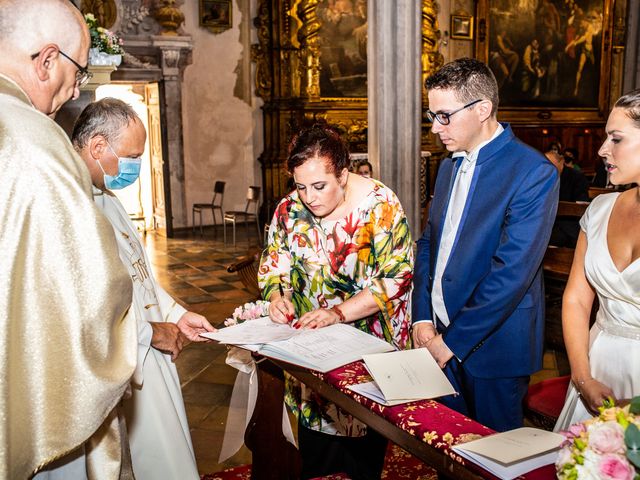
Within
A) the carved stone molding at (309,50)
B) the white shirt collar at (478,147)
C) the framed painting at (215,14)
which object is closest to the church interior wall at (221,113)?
the framed painting at (215,14)

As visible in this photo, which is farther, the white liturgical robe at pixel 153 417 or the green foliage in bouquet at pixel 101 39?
the green foliage in bouquet at pixel 101 39

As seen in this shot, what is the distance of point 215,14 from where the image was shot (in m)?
11.7

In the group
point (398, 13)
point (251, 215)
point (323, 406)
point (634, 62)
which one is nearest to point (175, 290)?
point (251, 215)

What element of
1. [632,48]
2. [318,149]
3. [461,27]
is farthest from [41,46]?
[461,27]

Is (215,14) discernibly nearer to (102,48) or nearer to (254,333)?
(102,48)

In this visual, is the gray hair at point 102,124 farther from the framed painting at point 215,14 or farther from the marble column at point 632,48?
the marble column at point 632,48

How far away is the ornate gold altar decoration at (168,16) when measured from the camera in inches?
435

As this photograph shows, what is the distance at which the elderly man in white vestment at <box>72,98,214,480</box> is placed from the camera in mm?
2068

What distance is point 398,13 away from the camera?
5738mm

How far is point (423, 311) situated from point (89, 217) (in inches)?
56.3

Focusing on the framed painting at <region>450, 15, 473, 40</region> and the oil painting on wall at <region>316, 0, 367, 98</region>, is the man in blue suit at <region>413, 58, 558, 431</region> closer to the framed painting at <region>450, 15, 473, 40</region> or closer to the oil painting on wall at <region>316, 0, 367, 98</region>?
the oil painting on wall at <region>316, 0, 367, 98</region>

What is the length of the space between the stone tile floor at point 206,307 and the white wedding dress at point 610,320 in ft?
7.11

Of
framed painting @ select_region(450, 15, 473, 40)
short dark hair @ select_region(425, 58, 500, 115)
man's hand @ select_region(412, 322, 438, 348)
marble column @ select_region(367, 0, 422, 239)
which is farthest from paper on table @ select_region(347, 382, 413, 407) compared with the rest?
framed painting @ select_region(450, 15, 473, 40)

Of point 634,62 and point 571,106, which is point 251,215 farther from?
point 571,106
